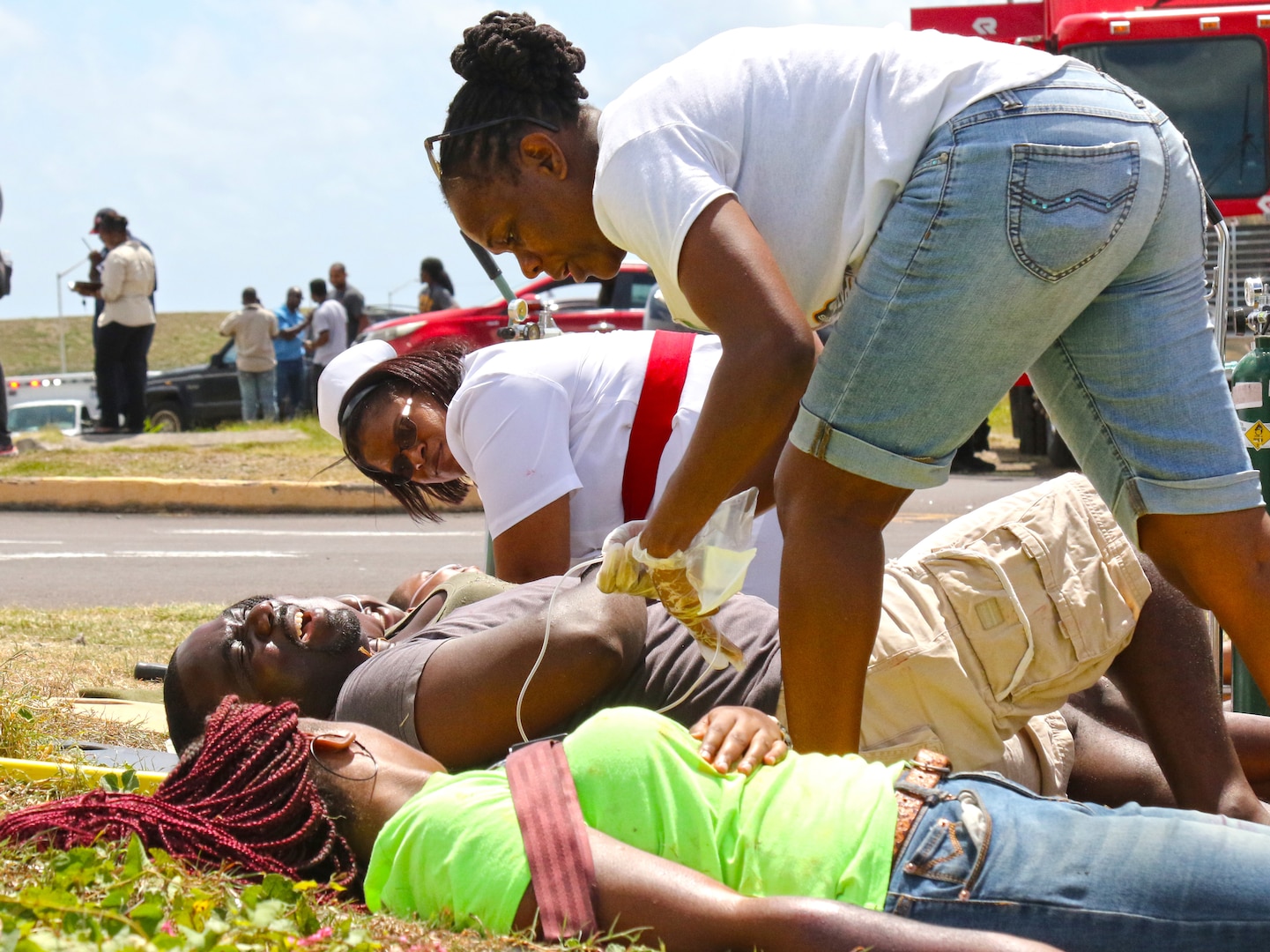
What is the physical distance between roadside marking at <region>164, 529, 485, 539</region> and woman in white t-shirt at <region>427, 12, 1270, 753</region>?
247 inches

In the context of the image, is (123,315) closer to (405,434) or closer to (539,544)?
(405,434)

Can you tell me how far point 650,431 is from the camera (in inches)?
142

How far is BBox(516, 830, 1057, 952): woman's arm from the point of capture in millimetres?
1874

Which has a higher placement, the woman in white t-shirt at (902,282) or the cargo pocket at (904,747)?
the woman in white t-shirt at (902,282)

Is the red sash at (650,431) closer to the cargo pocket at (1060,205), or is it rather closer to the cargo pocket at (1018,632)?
the cargo pocket at (1018,632)

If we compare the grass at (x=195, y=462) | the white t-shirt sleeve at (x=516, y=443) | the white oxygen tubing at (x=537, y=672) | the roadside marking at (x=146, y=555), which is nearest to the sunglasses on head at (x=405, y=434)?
the white t-shirt sleeve at (x=516, y=443)

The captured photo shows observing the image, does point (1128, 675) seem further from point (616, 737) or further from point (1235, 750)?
point (616, 737)

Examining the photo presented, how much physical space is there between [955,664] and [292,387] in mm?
14761

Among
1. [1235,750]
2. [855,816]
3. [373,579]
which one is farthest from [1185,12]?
[855,816]

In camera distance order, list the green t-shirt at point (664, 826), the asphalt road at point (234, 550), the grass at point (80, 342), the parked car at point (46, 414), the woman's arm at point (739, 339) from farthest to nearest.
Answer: the grass at point (80, 342), the parked car at point (46, 414), the asphalt road at point (234, 550), the woman's arm at point (739, 339), the green t-shirt at point (664, 826)

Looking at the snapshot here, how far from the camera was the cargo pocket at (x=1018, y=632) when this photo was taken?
9.19ft

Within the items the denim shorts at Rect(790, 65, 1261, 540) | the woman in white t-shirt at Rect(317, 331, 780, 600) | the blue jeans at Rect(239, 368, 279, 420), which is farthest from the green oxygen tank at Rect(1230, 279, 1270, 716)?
the blue jeans at Rect(239, 368, 279, 420)

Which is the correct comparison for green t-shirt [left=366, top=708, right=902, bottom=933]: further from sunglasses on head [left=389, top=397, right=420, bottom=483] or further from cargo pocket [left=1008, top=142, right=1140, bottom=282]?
sunglasses on head [left=389, top=397, right=420, bottom=483]

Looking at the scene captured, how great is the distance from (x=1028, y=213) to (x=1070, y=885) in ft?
3.23
